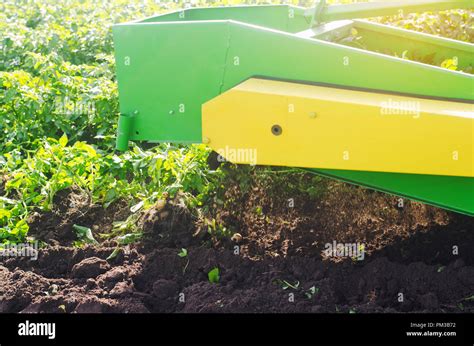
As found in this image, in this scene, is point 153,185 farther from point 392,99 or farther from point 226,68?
point 392,99

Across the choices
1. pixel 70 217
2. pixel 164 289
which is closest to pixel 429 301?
pixel 164 289

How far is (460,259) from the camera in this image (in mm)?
4172

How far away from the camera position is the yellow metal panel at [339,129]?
139 inches

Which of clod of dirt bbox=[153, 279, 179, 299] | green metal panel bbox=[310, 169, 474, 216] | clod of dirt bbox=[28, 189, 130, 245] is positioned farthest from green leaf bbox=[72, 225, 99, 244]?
green metal panel bbox=[310, 169, 474, 216]

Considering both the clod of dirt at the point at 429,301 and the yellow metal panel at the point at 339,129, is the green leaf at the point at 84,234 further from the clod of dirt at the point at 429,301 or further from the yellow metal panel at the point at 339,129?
the clod of dirt at the point at 429,301

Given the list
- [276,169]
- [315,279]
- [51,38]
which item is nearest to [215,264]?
[315,279]

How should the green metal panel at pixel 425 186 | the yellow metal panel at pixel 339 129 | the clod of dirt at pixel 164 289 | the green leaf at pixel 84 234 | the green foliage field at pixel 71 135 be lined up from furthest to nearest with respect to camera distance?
the green foliage field at pixel 71 135 → the green leaf at pixel 84 234 → the clod of dirt at pixel 164 289 → the green metal panel at pixel 425 186 → the yellow metal panel at pixel 339 129

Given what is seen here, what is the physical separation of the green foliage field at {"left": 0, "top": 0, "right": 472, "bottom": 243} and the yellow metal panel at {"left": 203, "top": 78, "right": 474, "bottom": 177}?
98 cm

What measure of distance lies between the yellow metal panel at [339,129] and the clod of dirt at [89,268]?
92cm

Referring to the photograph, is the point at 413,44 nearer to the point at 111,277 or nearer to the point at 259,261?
the point at 259,261

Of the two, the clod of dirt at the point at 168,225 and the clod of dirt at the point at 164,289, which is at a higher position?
the clod of dirt at the point at 168,225

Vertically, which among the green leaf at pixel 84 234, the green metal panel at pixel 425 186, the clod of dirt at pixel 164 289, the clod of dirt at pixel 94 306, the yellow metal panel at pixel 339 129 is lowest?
the clod of dirt at pixel 94 306

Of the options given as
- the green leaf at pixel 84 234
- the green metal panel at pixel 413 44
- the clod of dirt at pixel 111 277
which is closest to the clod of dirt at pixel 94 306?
the clod of dirt at pixel 111 277

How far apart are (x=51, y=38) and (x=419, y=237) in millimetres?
4471
